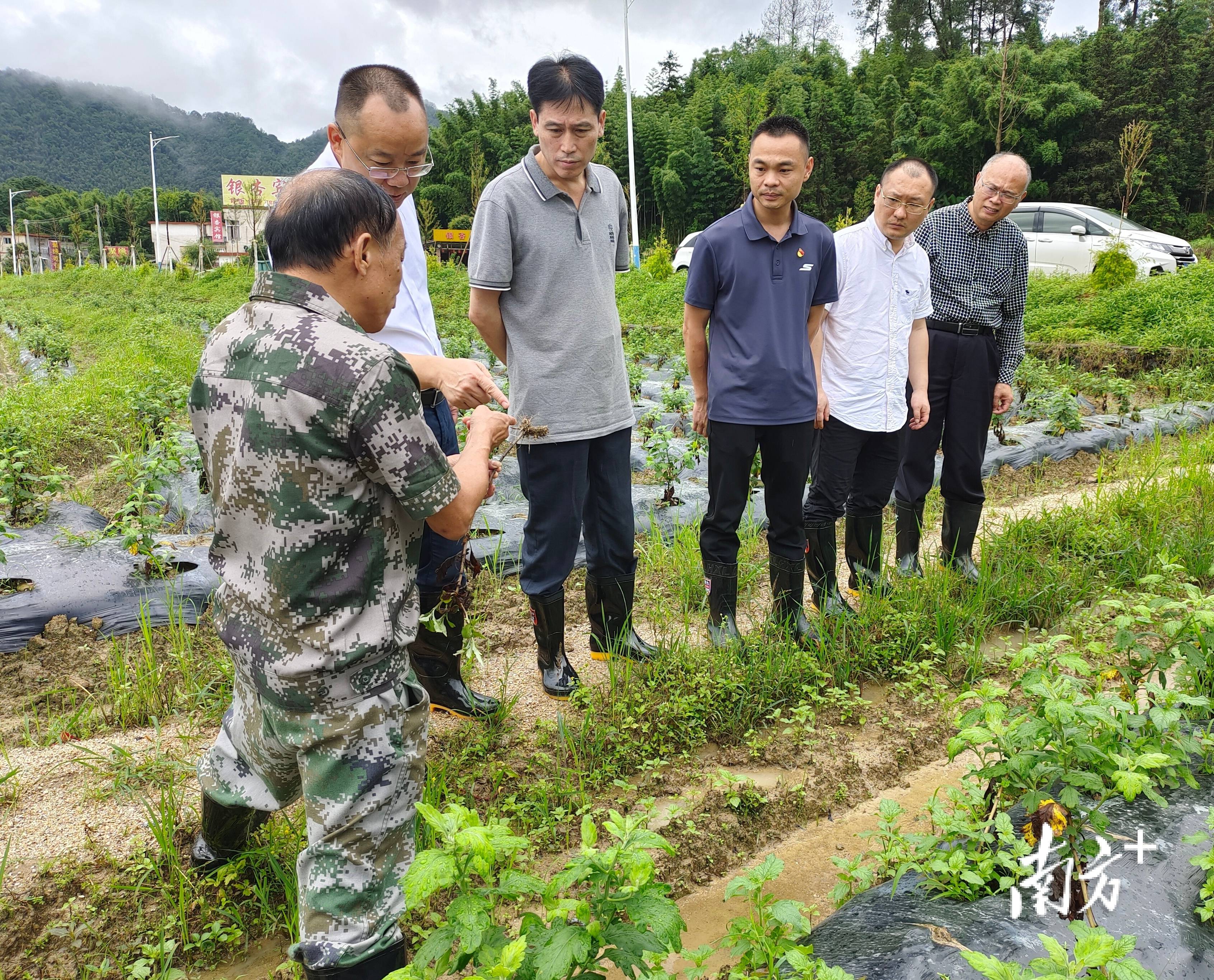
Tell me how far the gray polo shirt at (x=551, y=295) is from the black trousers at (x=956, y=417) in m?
1.60

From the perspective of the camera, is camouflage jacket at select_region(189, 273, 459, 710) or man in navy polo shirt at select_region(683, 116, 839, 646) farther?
man in navy polo shirt at select_region(683, 116, 839, 646)

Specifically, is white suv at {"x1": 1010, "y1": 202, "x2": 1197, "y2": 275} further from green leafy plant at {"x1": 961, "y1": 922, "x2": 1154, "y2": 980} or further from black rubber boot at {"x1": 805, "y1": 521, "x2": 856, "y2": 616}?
green leafy plant at {"x1": 961, "y1": 922, "x2": 1154, "y2": 980}

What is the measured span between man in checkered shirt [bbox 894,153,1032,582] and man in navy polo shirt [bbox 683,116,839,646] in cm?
82

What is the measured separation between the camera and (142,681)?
273 cm

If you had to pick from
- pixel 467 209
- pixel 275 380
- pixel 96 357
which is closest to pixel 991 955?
pixel 275 380

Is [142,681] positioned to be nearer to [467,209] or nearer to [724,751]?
[724,751]

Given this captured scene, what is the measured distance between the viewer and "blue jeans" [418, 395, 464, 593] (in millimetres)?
2395

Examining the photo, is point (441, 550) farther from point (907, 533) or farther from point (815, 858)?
point (907, 533)

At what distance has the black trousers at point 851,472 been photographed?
3.26 m

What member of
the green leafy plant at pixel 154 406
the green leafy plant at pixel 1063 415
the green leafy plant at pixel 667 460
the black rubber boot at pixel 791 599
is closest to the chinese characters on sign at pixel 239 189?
the green leafy plant at pixel 154 406

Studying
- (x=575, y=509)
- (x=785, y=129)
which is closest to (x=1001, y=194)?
(x=785, y=129)

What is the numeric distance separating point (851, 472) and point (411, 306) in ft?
6.11

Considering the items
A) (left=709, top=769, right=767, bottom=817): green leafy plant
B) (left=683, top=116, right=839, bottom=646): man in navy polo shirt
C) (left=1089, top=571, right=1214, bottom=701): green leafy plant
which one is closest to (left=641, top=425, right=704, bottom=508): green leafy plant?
(left=683, top=116, right=839, bottom=646): man in navy polo shirt

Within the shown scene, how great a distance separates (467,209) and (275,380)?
3192cm
